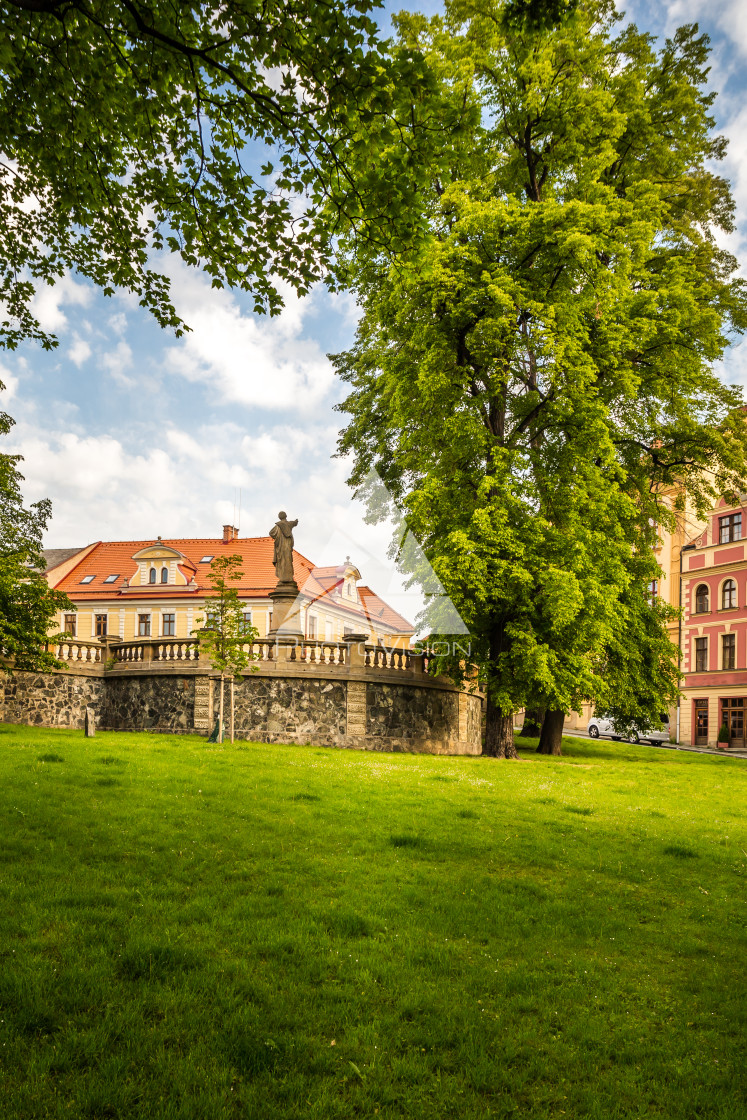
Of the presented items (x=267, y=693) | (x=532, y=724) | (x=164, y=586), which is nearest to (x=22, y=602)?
(x=267, y=693)

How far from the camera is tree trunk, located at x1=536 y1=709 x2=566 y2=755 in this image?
903 inches

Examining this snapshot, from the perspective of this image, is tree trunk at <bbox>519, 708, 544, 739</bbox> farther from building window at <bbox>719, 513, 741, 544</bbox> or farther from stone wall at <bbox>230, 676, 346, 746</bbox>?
building window at <bbox>719, 513, 741, 544</bbox>

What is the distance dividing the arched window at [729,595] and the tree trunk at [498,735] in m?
27.5

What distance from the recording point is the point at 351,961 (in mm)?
4391

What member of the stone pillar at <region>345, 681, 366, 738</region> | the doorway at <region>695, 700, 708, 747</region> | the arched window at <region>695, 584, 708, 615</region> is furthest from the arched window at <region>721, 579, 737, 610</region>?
the stone pillar at <region>345, 681, 366, 738</region>

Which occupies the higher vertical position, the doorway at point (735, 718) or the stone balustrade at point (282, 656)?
the stone balustrade at point (282, 656)

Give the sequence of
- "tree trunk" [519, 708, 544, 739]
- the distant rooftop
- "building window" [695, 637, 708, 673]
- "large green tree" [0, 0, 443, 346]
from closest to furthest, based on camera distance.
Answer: "large green tree" [0, 0, 443, 346], "tree trunk" [519, 708, 544, 739], "building window" [695, 637, 708, 673], the distant rooftop

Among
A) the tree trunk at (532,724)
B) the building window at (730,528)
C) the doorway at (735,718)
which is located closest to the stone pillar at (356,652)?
the tree trunk at (532,724)

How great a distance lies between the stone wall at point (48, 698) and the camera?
19656 mm

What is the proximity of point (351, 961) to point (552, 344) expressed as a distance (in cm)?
1486

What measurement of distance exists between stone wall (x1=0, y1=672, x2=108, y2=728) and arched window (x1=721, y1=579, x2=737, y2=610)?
114ft

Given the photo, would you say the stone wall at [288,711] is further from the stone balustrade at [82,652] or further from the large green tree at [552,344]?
the stone balustrade at [82,652]

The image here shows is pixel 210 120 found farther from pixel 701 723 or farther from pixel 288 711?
pixel 701 723

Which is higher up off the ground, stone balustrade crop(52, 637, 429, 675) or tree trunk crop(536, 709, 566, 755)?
stone balustrade crop(52, 637, 429, 675)
